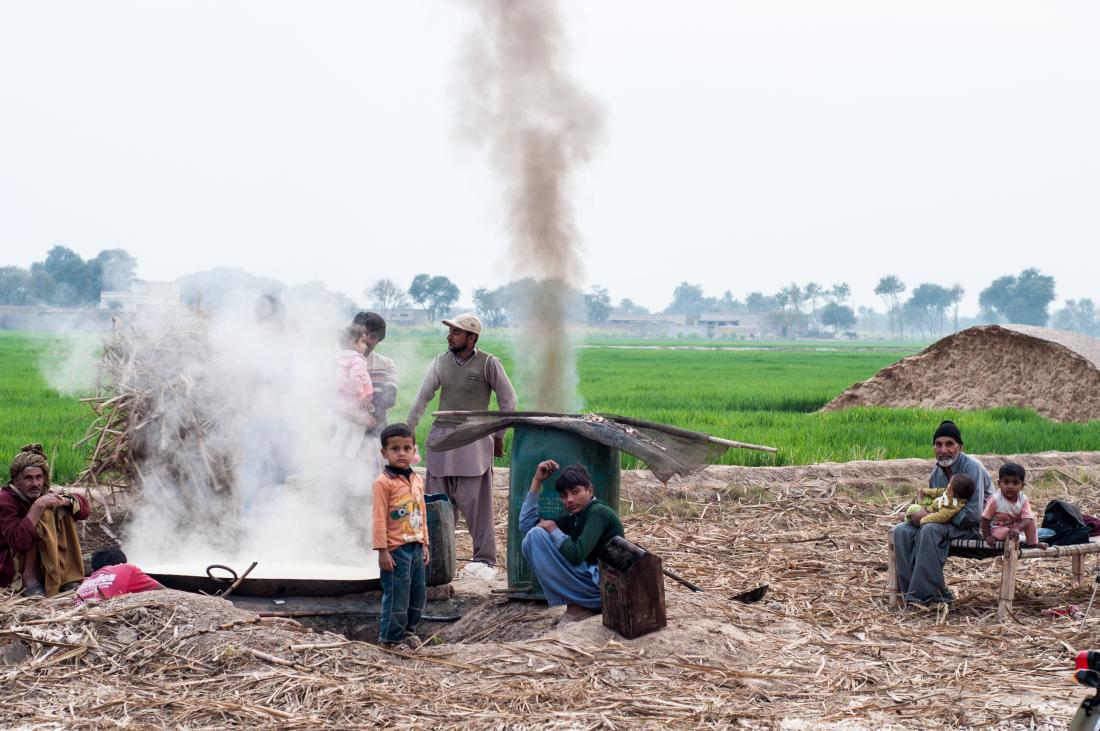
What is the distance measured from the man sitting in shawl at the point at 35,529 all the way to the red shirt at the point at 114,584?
43 centimetres

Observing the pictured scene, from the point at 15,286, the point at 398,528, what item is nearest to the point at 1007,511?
the point at 398,528

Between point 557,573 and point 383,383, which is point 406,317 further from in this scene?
point 557,573

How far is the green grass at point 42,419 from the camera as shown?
1084 centimetres

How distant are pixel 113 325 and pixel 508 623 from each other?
4503mm

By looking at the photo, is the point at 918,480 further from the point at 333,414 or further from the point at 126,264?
the point at 126,264

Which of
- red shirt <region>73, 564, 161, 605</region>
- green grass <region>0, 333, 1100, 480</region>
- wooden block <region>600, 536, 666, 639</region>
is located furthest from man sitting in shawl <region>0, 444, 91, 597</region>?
green grass <region>0, 333, 1100, 480</region>

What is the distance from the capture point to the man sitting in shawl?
20.9 feet

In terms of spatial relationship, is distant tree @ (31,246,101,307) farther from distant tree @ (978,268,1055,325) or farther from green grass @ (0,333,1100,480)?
distant tree @ (978,268,1055,325)

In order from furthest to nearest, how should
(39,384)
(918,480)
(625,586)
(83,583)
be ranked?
(39,384) → (918,480) → (83,583) → (625,586)

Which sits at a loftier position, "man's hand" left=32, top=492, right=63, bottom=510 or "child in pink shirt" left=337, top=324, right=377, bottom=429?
"child in pink shirt" left=337, top=324, right=377, bottom=429

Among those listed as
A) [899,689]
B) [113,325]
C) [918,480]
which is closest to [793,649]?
[899,689]

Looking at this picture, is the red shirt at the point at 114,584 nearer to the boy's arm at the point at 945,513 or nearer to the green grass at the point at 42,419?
the green grass at the point at 42,419

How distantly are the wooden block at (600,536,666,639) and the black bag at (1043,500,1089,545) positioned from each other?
116 inches

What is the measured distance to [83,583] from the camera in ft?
20.2
